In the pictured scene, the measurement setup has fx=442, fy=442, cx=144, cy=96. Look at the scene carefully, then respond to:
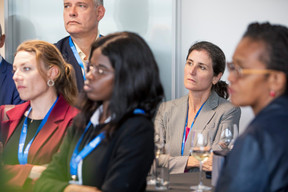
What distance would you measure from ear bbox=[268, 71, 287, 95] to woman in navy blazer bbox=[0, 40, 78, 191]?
4.86ft

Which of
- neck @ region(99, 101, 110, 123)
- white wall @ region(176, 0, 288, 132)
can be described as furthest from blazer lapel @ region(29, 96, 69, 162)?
white wall @ region(176, 0, 288, 132)

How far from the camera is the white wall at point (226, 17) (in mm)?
4715

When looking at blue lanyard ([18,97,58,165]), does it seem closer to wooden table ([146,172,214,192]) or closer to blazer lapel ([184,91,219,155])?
wooden table ([146,172,214,192])

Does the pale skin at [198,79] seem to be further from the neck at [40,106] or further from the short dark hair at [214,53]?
the neck at [40,106]

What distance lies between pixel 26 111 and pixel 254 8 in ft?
9.61

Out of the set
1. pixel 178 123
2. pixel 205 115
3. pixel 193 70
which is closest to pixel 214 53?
pixel 193 70

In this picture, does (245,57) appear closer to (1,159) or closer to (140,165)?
(140,165)

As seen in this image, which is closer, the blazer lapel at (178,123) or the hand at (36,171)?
the hand at (36,171)

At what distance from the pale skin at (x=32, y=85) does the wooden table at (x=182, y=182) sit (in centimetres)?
92

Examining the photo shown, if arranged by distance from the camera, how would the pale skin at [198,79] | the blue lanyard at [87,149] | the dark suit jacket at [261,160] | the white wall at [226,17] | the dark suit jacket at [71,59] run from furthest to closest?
the white wall at [226,17], the dark suit jacket at [71,59], the pale skin at [198,79], the blue lanyard at [87,149], the dark suit jacket at [261,160]

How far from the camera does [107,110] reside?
1899 millimetres

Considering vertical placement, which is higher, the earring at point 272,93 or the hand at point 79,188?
the earring at point 272,93

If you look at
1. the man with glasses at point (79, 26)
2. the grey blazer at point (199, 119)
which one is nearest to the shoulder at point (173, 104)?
the grey blazer at point (199, 119)

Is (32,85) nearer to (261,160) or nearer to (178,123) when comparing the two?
(178,123)
